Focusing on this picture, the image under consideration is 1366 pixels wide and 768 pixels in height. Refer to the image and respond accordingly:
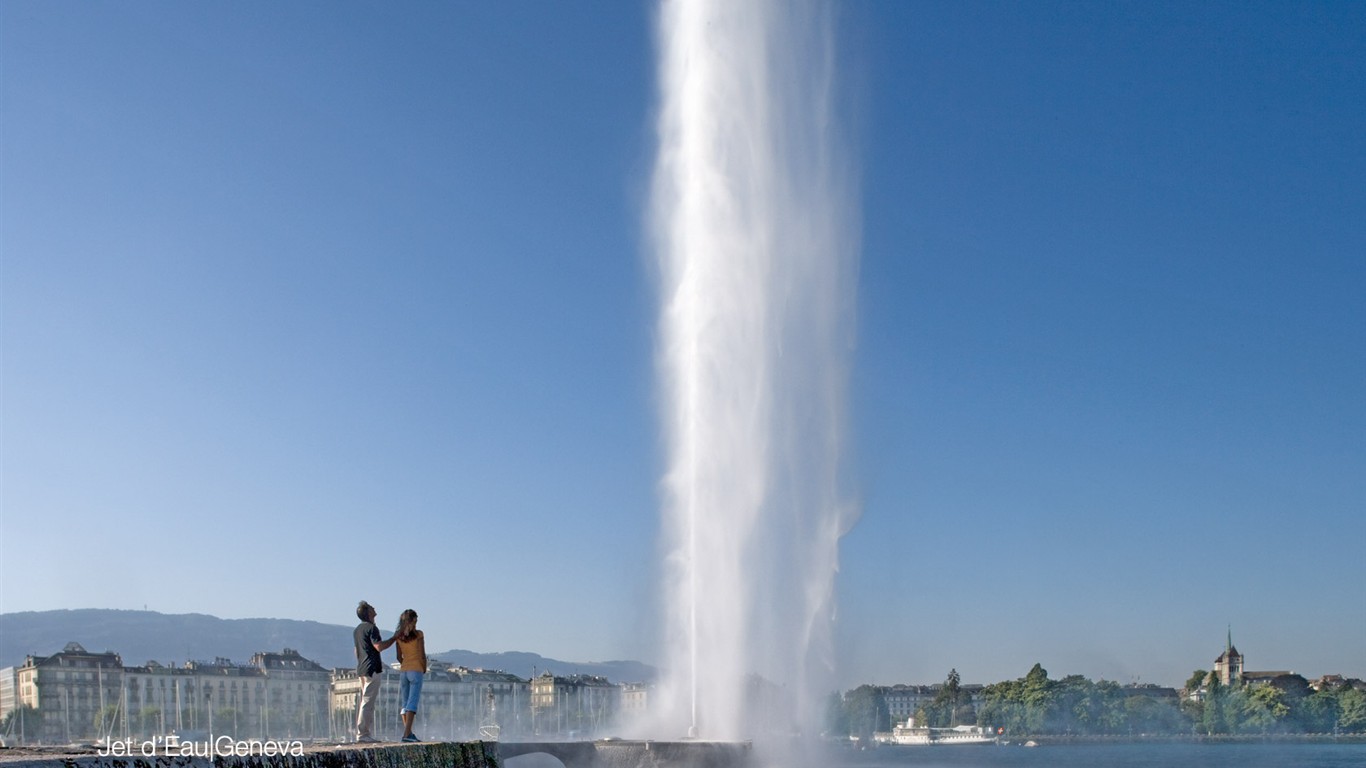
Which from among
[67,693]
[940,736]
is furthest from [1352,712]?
[67,693]

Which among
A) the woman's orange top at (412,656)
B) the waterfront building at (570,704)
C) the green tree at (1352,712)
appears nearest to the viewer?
the woman's orange top at (412,656)

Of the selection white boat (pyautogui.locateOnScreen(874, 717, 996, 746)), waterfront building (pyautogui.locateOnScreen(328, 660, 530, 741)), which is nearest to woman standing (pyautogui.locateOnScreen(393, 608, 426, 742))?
waterfront building (pyautogui.locateOnScreen(328, 660, 530, 741))

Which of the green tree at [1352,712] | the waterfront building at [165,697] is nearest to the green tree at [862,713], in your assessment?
the green tree at [1352,712]

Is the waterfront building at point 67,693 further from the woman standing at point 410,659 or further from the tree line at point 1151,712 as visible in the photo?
the woman standing at point 410,659

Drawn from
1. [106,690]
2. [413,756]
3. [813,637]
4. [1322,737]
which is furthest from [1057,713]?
[413,756]

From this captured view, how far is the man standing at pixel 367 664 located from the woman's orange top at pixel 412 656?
175 millimetres

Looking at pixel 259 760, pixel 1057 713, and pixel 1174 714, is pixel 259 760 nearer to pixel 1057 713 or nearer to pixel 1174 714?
pixel 1057 713

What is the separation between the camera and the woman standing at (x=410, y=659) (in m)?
12.3

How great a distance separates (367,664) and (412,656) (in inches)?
19.7

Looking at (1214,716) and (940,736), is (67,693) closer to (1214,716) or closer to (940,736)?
(940,736)

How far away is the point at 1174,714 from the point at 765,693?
524 ft

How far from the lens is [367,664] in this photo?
39.7 ft

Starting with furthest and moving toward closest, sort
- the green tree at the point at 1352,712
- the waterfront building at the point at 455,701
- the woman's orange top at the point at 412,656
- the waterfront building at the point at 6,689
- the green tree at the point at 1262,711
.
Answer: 1. the green tree at the point at 1352,712
2. the green tree at the point at 1262,711
3. the waterfront building at the point at 455,701
4. the waterfront building at the point at 6,689
5. the woman's orange top at the point at 412,656

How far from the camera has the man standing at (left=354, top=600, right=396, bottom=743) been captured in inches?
464
